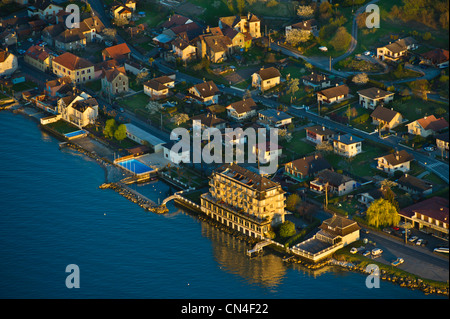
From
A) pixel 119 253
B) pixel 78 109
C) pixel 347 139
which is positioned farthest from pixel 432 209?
pixel 78 109

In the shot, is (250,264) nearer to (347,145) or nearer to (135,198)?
(135,198)

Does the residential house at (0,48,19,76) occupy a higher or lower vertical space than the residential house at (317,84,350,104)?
lower

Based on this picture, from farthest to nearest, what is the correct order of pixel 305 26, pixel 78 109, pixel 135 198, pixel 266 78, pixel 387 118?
1. pixel 305 26
2. pixel 266 78
3. pixel 78 109
4. pixel 387 118
5. pixel 135 198

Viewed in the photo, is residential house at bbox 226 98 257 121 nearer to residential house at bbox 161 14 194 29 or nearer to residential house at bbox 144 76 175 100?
residential house at bbox 144 76 175 100

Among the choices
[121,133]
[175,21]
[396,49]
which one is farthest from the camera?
[175,21]

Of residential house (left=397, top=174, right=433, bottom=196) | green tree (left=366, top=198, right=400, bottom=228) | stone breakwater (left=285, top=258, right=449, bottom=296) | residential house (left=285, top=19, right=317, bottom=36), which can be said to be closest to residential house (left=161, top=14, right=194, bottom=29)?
residential house (left=285, top=19, right=317, bottom=36)

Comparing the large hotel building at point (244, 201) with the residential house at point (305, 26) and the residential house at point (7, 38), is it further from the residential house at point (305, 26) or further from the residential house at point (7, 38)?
the residential house at point (7, 38)

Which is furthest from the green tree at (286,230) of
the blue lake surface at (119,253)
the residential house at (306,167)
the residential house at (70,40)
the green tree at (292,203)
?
the residential house at (70,40)
